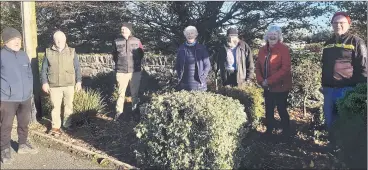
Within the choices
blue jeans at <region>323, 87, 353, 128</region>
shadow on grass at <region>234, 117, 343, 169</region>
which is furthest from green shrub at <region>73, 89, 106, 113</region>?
blue jeans at <region>323, 87, 353, 128</region>

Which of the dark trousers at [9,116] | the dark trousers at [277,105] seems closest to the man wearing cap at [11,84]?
the dark trousers at [9,116]

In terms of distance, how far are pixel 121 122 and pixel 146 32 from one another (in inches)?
119

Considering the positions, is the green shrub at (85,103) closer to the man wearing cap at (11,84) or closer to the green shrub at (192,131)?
the man wearing cap at (11,84)

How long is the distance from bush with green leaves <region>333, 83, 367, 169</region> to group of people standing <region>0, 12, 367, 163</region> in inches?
22.4

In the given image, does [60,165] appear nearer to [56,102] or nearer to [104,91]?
[56,102]

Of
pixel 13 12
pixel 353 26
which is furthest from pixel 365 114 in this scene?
pixel 13 12

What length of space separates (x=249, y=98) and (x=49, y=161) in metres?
2.85

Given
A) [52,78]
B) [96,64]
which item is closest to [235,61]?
[52,78]

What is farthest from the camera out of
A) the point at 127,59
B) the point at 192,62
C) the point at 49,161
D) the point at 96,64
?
the point at 96,64

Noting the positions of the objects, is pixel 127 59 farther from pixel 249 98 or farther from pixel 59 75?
pixel 249 98

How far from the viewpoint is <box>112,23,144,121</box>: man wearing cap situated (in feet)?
21.2

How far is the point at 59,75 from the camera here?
5930 mm

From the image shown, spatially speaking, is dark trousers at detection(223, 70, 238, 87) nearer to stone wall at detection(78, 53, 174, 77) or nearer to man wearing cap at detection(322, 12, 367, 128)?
man wearing cap at detection(322, 12, 367, 128)

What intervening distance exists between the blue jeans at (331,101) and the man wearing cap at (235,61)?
129cm
